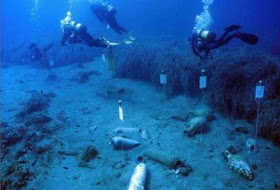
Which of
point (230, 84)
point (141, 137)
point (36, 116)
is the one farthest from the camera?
point (36, 116)

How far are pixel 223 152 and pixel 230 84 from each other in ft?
8.37

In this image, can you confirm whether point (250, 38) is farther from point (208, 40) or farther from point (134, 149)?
point (134, 149)

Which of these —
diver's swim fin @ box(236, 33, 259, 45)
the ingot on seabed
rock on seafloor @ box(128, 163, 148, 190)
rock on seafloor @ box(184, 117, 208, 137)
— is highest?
diver's swim fin @ box(236, 33, 259, 45)

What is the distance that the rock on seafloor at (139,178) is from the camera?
4.53 metres

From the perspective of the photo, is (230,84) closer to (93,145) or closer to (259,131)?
(259,131)

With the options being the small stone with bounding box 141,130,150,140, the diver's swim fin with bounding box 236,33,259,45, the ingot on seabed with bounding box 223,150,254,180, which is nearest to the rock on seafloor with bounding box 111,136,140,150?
the small stone with bounding box 141,130,150,140

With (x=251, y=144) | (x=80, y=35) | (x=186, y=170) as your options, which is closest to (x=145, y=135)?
(x=186, y=170)

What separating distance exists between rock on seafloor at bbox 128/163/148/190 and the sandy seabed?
25cm

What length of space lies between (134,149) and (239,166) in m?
2.62

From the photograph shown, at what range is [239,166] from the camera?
4996mm

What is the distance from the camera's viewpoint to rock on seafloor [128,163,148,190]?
4531mm

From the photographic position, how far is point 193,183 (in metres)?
4.86

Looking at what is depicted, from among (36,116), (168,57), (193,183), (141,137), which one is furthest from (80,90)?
(193,183)

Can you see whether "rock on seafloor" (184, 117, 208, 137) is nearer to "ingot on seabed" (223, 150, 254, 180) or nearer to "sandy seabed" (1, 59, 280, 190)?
"sandy seabed" (1, 59, 280, 190)
